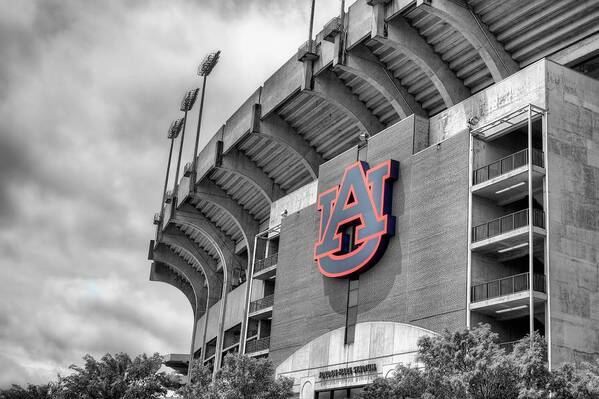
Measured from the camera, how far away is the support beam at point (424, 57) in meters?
46.7

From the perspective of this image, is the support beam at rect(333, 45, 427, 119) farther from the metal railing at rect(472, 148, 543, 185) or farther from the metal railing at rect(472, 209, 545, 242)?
the metal railing at rect(472, 209, 545, 242)

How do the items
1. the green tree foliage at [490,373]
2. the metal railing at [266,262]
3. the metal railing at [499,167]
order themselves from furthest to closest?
the metal railing at [266,262], the metal railing at [499,167], the green tree foliage at [490,373]

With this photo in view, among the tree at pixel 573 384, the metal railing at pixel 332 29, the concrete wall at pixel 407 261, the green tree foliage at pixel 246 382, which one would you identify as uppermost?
the metal railing at pixel 332 29

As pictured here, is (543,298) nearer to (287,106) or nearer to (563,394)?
(563,394)

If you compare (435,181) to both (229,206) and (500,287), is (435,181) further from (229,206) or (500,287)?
(229,206)

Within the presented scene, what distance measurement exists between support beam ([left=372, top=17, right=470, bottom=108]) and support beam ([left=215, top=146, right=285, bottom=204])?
2155 cm

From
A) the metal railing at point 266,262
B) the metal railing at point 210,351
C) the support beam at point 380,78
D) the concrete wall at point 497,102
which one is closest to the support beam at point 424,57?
the support beam at point 380,78

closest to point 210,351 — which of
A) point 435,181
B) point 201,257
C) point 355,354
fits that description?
point 201,257

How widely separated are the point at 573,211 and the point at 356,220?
1364 centimetres

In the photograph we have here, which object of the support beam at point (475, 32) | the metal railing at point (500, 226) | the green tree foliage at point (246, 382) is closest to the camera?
the metal railing at point (500, 226)

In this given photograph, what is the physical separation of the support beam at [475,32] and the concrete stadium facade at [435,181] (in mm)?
92

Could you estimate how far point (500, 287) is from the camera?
37906 mm

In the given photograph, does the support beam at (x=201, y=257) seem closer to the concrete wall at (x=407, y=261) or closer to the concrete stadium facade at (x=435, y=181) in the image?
the concrete stadium facade at (x=435, y=181)

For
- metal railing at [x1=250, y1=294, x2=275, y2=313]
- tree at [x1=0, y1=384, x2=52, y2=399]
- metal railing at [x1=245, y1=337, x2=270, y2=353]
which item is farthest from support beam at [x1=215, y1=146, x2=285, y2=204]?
tree at [x1=0, y1=384, x2=52, y2=399]
